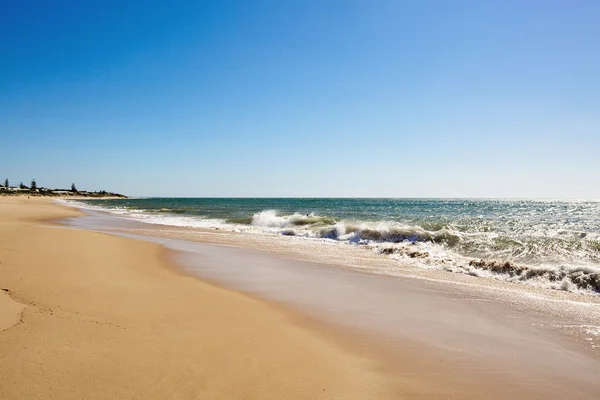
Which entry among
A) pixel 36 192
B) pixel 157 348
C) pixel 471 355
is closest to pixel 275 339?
pixel 157 348

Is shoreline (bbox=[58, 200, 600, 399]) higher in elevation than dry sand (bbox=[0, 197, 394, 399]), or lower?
lower

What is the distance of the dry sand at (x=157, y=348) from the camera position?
145 inches

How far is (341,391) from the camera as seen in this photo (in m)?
3.88

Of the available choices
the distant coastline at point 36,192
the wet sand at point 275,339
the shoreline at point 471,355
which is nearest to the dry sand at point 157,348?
the wet sand at point 275,339

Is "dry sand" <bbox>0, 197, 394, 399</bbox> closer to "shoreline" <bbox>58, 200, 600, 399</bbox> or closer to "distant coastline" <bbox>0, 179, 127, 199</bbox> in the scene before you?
"shoreline" <bbox>58, 200, 600, 399</bbox>

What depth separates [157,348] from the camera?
4.57 metres

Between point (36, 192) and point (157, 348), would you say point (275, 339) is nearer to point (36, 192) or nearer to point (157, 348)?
point (157, 348)

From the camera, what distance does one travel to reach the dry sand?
369 centimetres

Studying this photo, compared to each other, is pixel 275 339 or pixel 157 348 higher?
pixel 157 348

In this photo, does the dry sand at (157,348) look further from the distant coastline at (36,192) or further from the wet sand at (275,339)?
the distant coastline at (36,192)

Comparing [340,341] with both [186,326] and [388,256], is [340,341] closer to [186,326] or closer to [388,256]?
[186,326]

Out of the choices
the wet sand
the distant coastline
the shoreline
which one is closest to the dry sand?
the wet sand

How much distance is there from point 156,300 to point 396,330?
14.7 feet

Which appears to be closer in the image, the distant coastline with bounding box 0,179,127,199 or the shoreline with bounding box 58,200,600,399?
the shoreline with bounding box 58,200,600,399
